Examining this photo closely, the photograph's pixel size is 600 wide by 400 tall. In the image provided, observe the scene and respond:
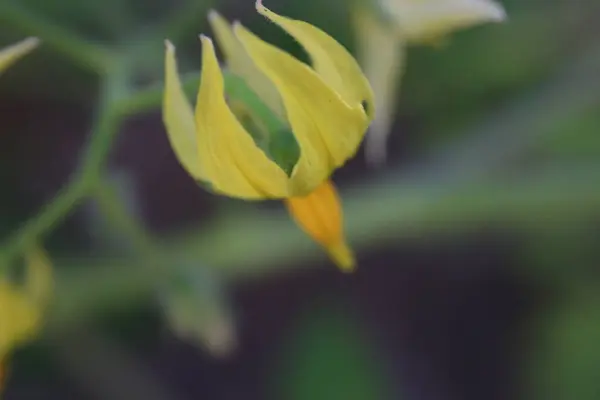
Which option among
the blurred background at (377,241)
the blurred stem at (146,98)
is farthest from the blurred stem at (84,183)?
the blurred background at (377,241)

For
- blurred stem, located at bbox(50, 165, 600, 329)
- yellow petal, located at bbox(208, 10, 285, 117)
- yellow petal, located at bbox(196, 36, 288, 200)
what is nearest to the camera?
yellow petal, located at bbox(196, 36, 288, 200)

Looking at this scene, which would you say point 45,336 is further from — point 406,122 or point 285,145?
point 285,145

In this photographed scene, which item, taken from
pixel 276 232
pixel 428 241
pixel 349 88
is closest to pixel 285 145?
pixel 349 88

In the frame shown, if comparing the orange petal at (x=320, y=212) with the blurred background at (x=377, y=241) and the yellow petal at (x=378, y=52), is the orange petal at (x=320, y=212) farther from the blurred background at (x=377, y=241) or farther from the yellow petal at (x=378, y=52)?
the blurred background at (x=377, y=241)

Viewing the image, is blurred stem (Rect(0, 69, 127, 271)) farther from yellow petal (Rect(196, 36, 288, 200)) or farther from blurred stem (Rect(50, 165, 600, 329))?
blurred stem (Rect(50, 165, 600, 329))

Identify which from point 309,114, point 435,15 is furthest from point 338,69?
point 435,15

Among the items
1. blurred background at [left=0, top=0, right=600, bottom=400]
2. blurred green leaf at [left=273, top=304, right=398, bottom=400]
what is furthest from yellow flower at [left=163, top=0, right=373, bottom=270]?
blurred green leaf at [left=273, top=304, right=398, bottom=400]
